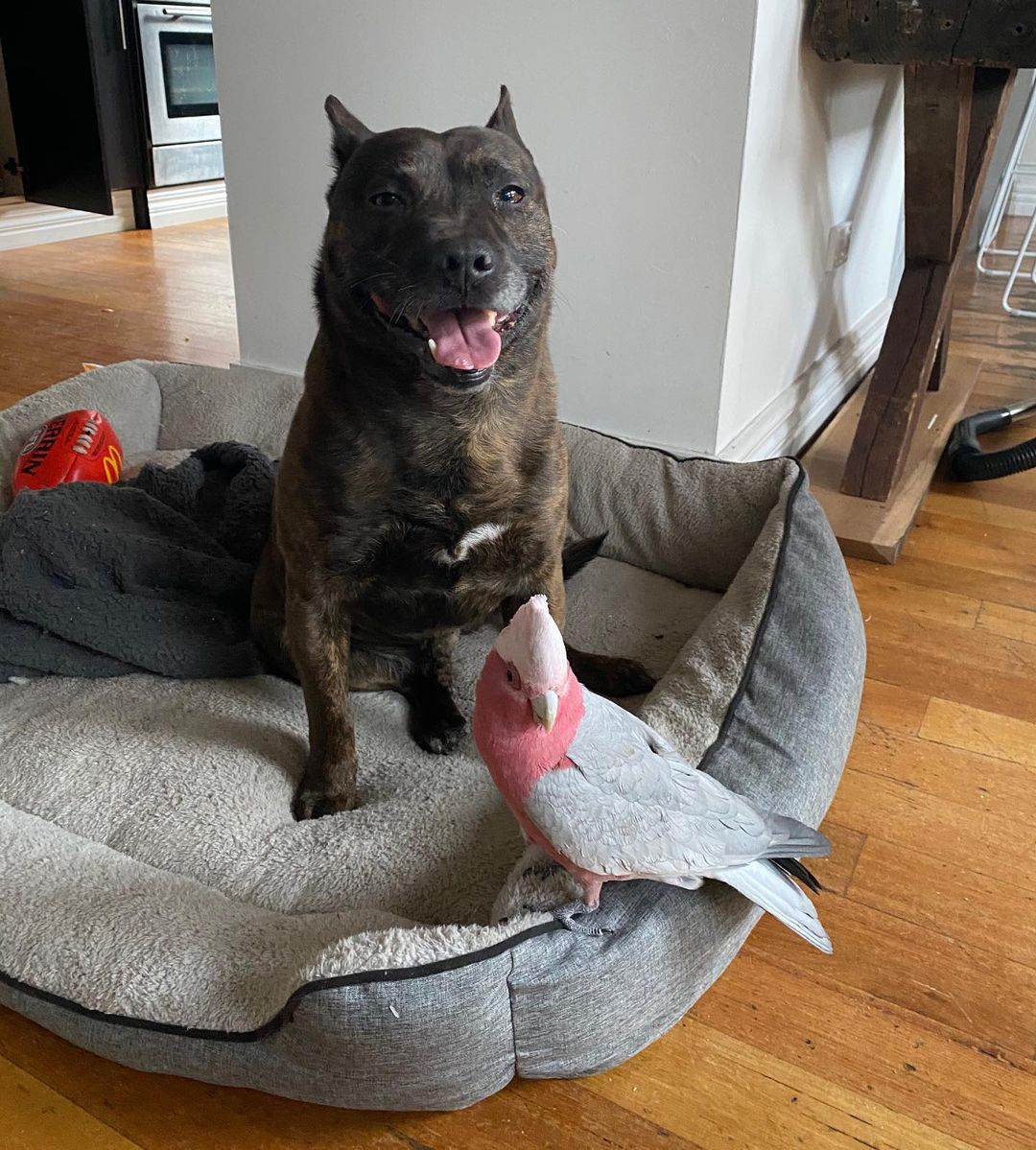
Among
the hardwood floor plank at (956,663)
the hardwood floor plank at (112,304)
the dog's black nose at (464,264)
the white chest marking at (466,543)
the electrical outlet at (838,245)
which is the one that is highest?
the dog's black nose at (464,264)

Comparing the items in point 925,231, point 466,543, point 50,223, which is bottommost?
point 50,223

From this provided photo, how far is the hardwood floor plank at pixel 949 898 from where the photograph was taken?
1162mm

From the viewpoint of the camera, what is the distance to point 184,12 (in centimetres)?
459

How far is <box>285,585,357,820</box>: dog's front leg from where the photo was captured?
123 centimetres

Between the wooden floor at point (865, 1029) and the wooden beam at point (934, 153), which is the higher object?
the wooden beam at point (934, 153)

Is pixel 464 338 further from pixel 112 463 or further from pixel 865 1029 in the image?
pixel 112 463

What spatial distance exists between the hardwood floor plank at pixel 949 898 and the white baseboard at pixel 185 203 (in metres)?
4.87

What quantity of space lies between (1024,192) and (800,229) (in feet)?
10.6

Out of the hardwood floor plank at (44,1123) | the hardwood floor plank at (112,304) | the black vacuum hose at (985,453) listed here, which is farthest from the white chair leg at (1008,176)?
the hardwood floor plank at (44,1123)

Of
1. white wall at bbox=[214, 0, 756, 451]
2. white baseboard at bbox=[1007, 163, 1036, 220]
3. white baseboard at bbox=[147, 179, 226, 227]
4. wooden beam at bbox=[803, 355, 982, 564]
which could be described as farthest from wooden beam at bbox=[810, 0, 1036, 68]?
white baseboard at bbox=[147, 179, 226, 227]

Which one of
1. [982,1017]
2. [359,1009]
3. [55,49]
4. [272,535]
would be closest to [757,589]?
[982,1017]

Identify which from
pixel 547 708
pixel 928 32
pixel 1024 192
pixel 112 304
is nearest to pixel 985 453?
pixel 928 32

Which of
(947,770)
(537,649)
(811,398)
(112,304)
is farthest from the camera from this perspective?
(112,304)

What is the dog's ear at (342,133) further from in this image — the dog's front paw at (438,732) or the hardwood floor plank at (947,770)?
the hardwood floor plank at (947,770)
